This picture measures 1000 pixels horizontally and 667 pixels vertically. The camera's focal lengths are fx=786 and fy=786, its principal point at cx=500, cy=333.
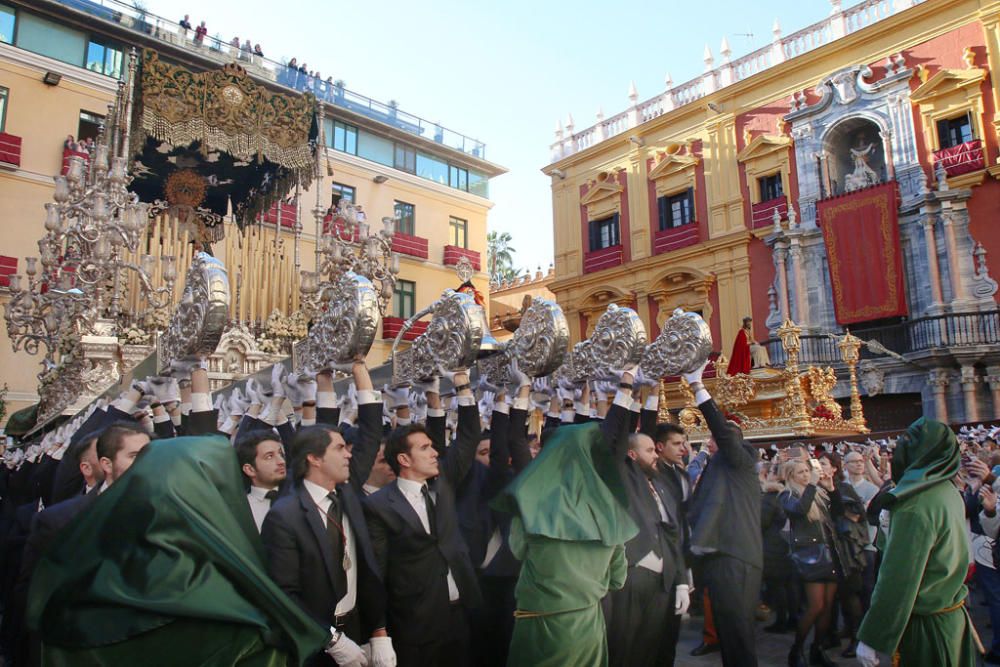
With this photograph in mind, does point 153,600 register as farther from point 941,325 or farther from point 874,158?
point 874,158

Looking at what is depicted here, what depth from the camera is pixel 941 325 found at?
15875mm

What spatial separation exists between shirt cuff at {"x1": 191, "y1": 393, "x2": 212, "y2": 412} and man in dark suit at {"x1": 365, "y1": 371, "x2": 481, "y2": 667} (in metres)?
0.92

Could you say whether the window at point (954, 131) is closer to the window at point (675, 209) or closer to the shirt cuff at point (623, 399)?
the window at point (675, 209)

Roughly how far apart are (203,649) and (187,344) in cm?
237

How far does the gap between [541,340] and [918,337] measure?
14.0 metres

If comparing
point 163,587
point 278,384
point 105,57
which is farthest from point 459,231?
point 163,587

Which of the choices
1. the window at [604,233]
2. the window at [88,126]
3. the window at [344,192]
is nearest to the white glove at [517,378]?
the window at [88,126]

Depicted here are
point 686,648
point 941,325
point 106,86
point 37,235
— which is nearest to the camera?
point 686,648

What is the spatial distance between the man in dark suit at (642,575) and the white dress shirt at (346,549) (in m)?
1.32

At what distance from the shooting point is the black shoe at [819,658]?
5.48 m

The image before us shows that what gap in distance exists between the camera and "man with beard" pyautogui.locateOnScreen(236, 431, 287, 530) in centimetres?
337

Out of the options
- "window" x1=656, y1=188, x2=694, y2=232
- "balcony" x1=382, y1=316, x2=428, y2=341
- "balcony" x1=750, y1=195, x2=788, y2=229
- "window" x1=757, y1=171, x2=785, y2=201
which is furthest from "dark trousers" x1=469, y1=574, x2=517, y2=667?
"window" x1=656, y1=188, x2=694, y2=232

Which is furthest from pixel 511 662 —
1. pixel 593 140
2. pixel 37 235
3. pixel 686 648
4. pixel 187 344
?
pixel 593 140

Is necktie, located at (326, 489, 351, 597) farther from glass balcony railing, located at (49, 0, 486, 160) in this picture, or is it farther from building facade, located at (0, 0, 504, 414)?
glass balcony railing, located at (49, 0, 486, 160)
